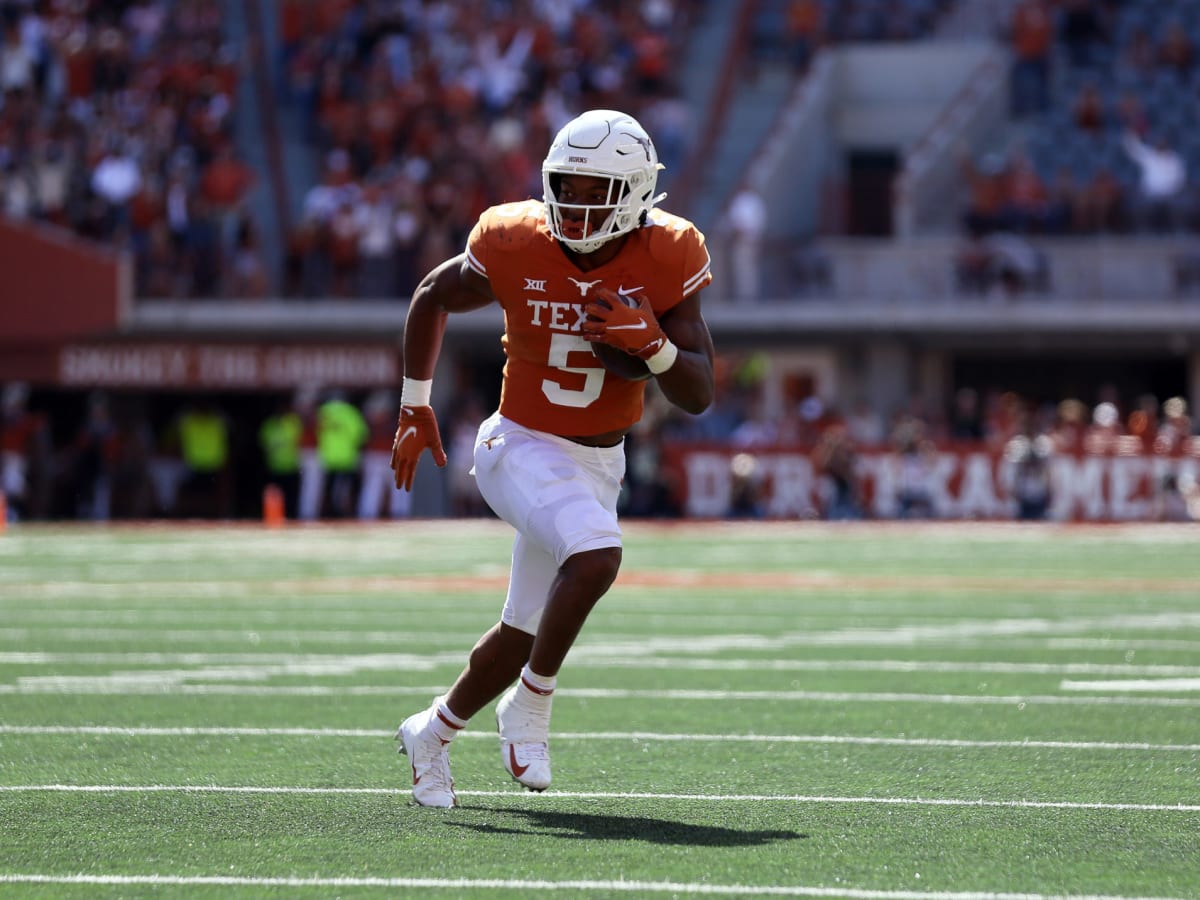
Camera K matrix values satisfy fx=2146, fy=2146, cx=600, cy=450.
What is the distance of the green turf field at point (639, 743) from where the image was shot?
472 cm

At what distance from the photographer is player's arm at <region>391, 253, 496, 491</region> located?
235 inches

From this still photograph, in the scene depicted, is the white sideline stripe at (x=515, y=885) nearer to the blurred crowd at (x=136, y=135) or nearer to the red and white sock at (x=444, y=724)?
the red and white sock at (x=444, y=724)

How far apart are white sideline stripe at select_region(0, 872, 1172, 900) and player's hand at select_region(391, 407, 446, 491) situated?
158cm

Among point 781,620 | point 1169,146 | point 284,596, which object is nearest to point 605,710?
point 781,620

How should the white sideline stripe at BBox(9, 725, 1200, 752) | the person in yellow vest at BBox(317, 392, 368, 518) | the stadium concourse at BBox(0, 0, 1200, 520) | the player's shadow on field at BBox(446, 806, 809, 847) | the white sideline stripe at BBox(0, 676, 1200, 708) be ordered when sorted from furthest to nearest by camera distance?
the stadium concourse at BBox(0, 0, 1200, 520) < the person in yellow vest at BBox(317, 392, 368, 518) < the white sideline stripe at BBox(0, 676, 1200, 708) < the white sideline stripe at BBox(9, 725, 1200, 752) < the player's shadow on field at BBox(446, 806, 809, 847)

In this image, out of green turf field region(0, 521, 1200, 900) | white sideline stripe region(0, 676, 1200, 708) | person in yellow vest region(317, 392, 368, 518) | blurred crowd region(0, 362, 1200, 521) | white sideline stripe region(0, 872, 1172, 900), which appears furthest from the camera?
person in yellow vest region(317, 392, 368, 518)

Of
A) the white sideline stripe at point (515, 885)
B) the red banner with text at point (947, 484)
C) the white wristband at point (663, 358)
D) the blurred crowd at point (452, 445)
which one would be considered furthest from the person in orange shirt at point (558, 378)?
the red banner with text at point (947, 484)

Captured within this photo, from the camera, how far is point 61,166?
28.0 meters

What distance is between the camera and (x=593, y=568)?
5570mm

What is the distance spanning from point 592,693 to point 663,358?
307 cm

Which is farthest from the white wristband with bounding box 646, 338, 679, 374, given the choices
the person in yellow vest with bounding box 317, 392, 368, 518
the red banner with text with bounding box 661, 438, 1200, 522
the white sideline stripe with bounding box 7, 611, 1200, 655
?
the person in yellow vest with bounding box 317, 392, 368, 518

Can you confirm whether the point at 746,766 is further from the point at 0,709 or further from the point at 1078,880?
the point at 0,709

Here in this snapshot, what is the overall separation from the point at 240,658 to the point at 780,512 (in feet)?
53.1

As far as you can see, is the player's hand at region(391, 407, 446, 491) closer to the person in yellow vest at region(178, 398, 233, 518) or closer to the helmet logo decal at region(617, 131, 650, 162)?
the helmet logo decal at region(617, 131, 650, 162)
